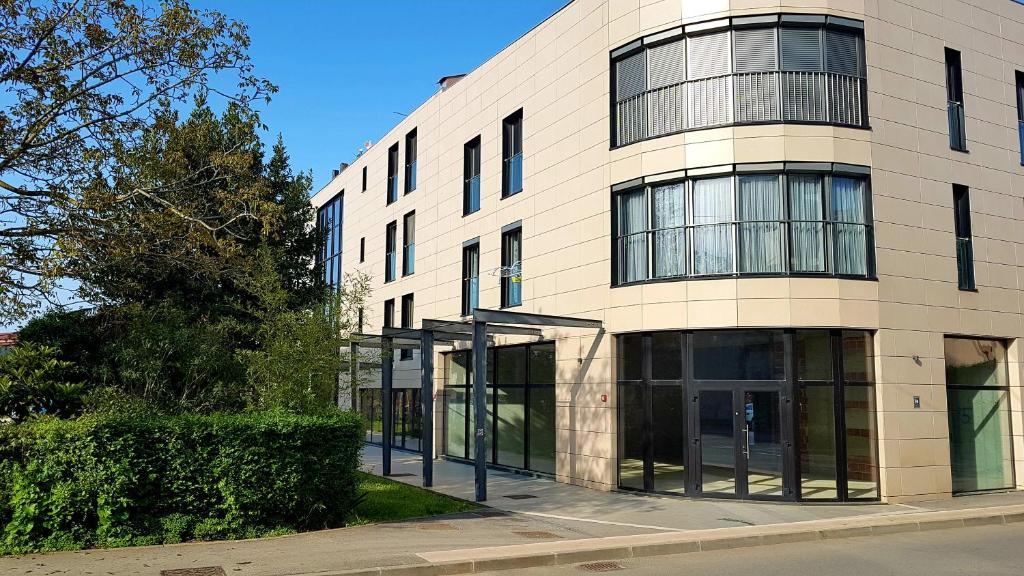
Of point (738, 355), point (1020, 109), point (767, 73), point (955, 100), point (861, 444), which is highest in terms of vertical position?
point (1020, 109)

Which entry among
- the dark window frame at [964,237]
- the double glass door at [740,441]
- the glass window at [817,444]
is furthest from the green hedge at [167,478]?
the dark window frame at [964,237]

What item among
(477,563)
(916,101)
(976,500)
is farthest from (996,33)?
(477,563)

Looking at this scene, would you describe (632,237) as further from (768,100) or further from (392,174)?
(392,174)

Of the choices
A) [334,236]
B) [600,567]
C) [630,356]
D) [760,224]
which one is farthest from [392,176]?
[600,567]

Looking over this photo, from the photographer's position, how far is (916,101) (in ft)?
57.5

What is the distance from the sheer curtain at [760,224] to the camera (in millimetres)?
16156

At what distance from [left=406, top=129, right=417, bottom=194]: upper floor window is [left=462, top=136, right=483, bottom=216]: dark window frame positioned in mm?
4835

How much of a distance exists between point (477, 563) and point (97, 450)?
5.08m

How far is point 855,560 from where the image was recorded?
10.8 metres

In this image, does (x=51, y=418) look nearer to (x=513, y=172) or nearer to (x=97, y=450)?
(x=97, y=450)

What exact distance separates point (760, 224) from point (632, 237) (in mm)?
2736

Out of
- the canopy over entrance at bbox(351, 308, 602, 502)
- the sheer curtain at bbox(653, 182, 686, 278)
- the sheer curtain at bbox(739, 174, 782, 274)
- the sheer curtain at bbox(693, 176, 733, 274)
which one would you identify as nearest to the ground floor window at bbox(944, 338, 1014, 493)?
the sheer curtain at bbox(739, 174, 782, 274)

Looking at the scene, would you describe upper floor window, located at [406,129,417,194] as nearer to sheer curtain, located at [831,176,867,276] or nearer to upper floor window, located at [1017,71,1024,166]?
sheer curtain, located at [831,176,867,276]

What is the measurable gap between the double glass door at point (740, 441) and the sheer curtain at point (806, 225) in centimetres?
247
